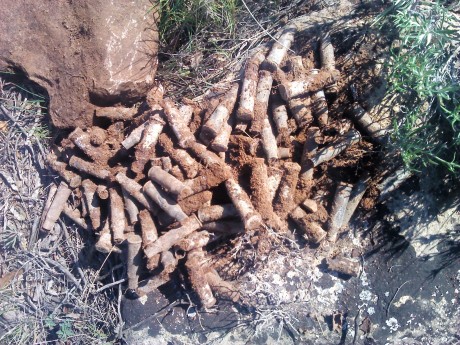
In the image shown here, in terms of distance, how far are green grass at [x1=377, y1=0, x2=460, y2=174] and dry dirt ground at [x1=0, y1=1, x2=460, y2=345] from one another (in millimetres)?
218

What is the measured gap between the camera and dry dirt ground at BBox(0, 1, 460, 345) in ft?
12.5

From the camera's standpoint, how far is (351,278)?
390cm

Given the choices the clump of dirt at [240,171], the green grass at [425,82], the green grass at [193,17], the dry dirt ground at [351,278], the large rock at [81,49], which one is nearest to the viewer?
the green grass at [425,82]

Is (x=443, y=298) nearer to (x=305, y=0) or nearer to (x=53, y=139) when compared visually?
(x=305, y=0)

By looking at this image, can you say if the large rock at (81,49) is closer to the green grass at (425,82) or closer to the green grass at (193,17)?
the green grass at (193,17)

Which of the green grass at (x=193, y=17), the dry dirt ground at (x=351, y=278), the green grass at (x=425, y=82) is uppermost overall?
the green grass at (x=193, y=17)

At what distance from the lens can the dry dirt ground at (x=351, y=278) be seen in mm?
3816

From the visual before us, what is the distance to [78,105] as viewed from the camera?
13.3 feet

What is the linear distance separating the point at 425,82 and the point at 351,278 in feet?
5.86

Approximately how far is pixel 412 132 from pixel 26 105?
3.68m

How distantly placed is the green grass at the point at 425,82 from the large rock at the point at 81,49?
7.27ft

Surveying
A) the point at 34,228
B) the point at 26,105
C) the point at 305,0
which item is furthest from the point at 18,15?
the point at 305,0

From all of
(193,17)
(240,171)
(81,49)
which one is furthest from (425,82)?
(81,49)

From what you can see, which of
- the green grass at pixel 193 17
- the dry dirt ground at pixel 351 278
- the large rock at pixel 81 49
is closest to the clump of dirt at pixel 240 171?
the dry dirt ground at pixel 351 278
